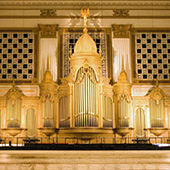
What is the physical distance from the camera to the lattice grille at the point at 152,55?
18.7 meters

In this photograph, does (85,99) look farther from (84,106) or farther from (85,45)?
(85,45)

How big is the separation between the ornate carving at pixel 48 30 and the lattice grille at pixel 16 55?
1.61ft

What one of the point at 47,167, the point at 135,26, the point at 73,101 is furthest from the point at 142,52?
the point at 47,167

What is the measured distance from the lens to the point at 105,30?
1894 cm

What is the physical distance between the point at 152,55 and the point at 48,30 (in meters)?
4.69

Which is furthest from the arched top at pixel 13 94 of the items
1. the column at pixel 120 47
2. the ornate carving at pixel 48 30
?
the column at pixel 120 47

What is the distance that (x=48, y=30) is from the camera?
18.8 meters

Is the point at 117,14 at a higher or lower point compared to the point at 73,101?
higher

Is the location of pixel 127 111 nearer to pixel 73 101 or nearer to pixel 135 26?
pixel 73 101

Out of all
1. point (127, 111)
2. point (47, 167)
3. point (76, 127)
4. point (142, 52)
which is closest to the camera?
point (47, 167)

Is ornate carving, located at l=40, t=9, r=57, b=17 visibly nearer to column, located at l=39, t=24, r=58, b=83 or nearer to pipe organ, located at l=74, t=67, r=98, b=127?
column, located at l=39, t=24, r=58, b=83

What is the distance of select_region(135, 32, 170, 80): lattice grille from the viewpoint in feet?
61.4

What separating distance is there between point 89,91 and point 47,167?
220 inches

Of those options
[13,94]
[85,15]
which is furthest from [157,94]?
[13,94]
